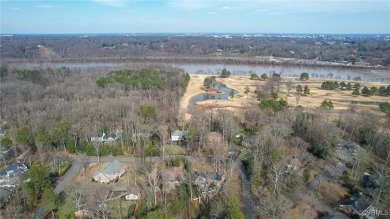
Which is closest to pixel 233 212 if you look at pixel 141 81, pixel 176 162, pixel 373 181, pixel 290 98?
pixel 176 162

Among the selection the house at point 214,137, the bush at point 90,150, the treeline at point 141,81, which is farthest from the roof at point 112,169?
the treeline at point 141,81

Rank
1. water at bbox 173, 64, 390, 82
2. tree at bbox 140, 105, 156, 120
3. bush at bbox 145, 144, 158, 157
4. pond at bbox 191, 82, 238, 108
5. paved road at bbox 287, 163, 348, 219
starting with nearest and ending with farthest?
paved road at bbox 287, 163, 348, 219 → bush at bbox 145, 144, 158, 157 → tree at bbox 140, 105, 156, 120 → pond at bbox 191, 82, 238, 108 → water at bbox 173, 64, 390, 82

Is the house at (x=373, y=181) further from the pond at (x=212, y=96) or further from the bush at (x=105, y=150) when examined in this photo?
Answer: the pond at (x=212, y=96)

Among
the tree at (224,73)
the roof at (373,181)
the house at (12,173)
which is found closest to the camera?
the roof at (373,181)

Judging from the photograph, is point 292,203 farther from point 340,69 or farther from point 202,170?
point 340,69

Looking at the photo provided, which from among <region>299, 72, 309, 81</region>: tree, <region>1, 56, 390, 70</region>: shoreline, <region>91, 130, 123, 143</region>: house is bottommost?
<region>91, 130, 123, 143</region>: house

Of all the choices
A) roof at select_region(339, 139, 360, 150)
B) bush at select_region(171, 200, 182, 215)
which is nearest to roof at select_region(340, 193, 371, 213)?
roof at select_region(339, 139, 360, 150)

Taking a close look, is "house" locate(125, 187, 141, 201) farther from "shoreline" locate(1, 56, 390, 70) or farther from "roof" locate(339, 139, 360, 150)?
"shoreline" locate(1, 56, 390, 70)

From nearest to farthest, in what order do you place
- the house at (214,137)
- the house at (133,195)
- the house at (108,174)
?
the house at (133,195) < the house at (108,174) < the house at (214,137)
